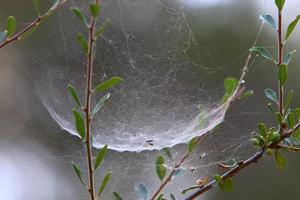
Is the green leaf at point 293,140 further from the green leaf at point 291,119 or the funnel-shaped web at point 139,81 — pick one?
the funnel-shaped web at point 139,81

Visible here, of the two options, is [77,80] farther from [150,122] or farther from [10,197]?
[10,197]

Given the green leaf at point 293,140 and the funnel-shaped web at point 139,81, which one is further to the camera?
the funnel-shaped web at point 139,81

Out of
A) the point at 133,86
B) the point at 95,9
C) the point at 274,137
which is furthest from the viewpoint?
the point at 133,86

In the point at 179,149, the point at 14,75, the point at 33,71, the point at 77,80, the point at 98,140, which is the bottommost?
the point at 179,149

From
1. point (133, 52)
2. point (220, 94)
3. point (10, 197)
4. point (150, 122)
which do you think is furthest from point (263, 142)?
point (10, 197)

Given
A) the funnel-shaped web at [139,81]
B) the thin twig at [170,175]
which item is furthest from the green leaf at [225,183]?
the funnel-shaped web at [139,81]

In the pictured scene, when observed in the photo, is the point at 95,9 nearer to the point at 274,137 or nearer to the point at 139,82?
the point at 274,137

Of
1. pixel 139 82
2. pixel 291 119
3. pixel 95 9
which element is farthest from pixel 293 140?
pixel 139 82

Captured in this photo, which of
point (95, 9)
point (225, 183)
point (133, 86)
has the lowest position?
point (225, 183)
